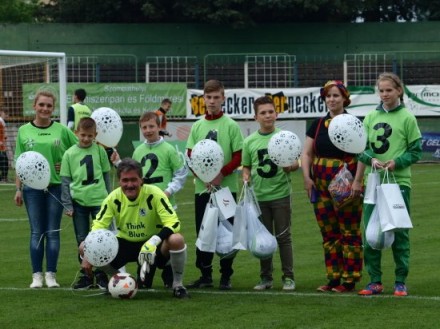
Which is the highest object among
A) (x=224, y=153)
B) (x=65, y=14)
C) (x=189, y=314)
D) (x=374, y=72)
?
(x=65, y=14)

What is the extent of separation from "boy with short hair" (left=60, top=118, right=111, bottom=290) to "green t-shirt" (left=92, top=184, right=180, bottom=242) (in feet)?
2.67

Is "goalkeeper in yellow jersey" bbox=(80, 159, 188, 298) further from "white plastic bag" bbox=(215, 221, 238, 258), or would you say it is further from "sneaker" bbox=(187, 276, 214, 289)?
"sneaker" bbox=(187, 276, 214, 289)

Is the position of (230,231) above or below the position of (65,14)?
below

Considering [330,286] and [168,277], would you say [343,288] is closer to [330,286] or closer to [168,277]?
[330,286]

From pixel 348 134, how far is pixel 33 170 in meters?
3.02

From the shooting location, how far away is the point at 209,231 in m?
10.7

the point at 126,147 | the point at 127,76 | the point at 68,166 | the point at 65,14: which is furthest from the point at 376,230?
the point at 65,14

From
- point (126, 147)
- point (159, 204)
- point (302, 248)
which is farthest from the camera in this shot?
point (126, 147)

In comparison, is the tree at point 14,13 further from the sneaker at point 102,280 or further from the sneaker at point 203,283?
the sneaker at point 203,283

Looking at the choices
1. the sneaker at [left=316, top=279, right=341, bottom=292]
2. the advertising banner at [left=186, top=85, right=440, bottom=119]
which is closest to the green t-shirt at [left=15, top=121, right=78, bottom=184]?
the sneaker at [left=316, top=279, right=341, bottom=292]

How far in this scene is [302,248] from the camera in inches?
565

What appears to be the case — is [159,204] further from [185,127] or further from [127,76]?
[127,76]

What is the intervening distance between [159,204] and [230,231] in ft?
3.05

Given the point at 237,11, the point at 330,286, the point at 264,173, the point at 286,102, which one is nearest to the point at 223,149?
the point at 264,173
